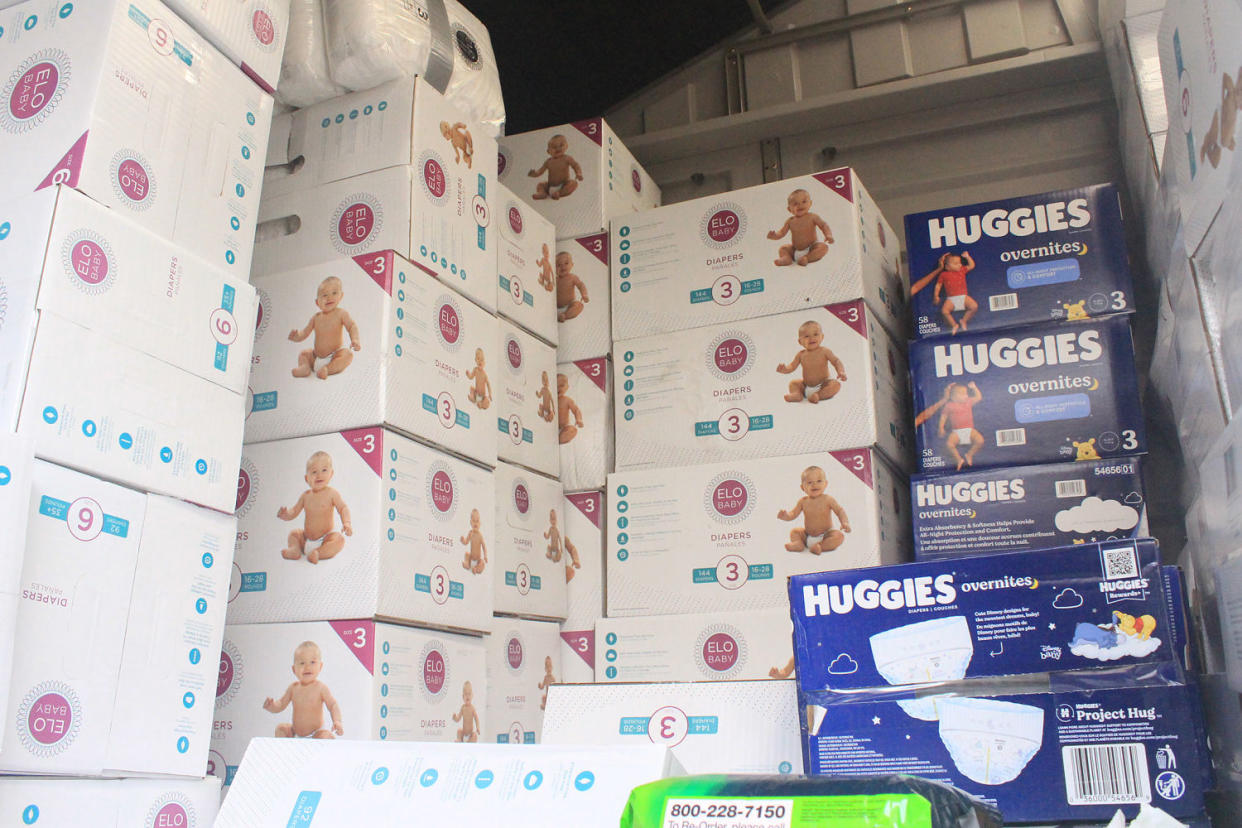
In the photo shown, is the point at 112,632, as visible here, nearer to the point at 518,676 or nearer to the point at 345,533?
the point at 345,533

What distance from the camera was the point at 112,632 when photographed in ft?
5.44

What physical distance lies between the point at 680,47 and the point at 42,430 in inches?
111

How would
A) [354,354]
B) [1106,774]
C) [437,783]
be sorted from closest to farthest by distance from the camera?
[437,783] → [1106,774] → [354,354]

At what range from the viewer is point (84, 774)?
1.59 m

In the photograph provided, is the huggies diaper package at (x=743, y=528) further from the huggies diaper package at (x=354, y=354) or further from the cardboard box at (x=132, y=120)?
the cardboard box at (x=132, y=120)

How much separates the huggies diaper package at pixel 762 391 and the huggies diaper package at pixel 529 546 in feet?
0.80

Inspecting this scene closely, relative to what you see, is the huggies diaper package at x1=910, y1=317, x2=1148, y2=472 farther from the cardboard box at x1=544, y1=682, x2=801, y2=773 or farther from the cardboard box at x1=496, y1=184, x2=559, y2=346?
the cardboard box at x1=544, y1=682, x2=801, y2=773

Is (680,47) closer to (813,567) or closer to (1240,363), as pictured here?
(813,567)

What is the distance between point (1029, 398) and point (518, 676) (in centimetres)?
142

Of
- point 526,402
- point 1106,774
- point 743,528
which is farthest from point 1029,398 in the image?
point 1106,774

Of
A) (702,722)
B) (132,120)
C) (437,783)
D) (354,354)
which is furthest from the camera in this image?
(354,354)

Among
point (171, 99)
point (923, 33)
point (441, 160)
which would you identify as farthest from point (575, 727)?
point (923, 33)

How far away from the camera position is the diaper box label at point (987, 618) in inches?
53.4

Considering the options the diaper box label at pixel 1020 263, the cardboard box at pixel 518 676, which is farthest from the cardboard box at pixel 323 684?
the diaper box label at pixel 1020 263
